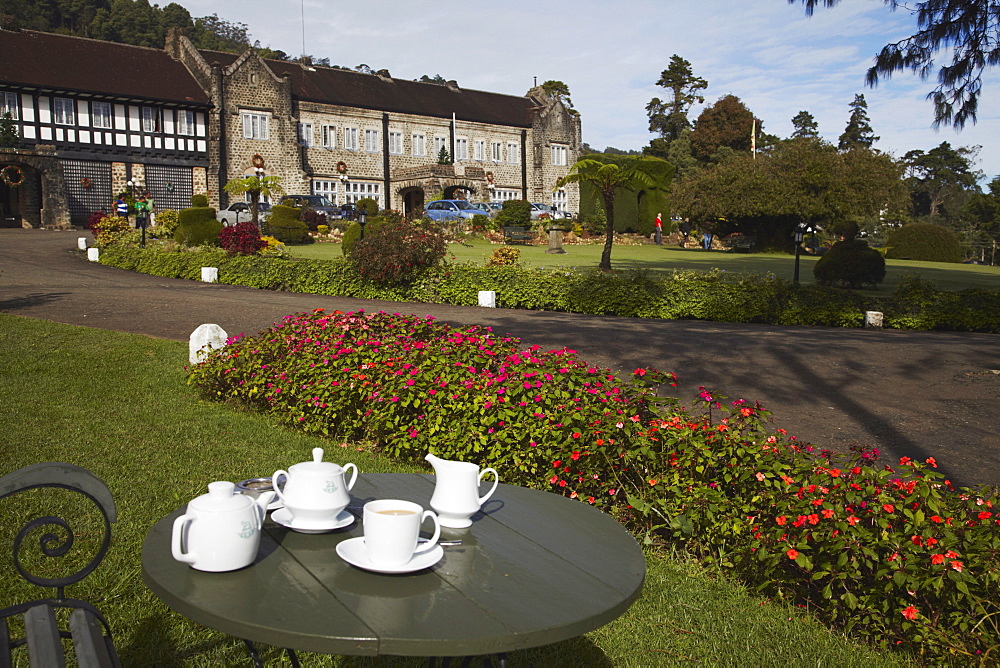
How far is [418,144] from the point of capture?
48719 mm

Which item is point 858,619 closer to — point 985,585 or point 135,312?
point 985,585

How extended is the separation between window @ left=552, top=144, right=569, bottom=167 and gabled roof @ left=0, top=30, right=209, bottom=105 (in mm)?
22959

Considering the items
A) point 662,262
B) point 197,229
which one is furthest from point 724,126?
point 197,229

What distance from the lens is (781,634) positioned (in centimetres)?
363

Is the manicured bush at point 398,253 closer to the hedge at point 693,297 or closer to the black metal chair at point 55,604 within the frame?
the hedge at point 693,297

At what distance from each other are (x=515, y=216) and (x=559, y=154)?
18624 millimetres

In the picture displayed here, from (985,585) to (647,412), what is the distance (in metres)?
2.17

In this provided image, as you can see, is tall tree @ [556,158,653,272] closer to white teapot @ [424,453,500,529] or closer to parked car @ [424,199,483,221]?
parked car @ [424,199,483,221]

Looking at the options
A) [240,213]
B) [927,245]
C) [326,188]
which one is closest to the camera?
[240,213]

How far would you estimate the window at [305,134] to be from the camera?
4406 centimetres

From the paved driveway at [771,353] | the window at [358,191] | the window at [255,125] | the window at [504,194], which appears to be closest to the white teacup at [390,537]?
the paved driveway at [771,353]

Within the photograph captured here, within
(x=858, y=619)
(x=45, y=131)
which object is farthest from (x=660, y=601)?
(x=45, y=131)

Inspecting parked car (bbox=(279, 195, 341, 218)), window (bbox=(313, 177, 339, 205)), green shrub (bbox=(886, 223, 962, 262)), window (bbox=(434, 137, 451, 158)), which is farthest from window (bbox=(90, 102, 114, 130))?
green shrub (bbox=(886, 223, 962, 262))

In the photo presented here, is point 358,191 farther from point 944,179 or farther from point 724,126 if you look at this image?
point 944,179
